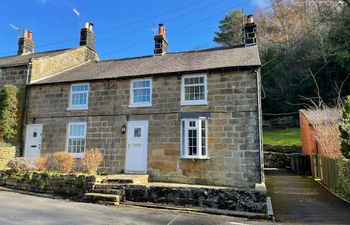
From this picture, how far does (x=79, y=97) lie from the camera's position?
16.5 meters

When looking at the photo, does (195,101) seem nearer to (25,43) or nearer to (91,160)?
(91,160)

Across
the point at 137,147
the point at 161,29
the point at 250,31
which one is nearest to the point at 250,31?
the point at 250,31

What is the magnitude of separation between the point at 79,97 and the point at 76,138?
2.42 m

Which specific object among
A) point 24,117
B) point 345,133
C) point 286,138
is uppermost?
point 24,117

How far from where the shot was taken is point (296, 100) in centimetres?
3472

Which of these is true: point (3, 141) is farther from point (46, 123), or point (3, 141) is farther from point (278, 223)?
point (278, 223)

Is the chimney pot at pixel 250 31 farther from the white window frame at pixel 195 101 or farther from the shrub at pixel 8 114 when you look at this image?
the shrub at pixel 8 114

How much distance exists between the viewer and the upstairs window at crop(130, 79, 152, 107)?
15.1m

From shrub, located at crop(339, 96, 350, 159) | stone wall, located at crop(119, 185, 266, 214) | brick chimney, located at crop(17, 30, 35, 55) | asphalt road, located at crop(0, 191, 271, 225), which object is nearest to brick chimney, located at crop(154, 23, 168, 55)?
stone wall, located at crop(119, 185, 266, 214)

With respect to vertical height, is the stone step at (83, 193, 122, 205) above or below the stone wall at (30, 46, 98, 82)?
below

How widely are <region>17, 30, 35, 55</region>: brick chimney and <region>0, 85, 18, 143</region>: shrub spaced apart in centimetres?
710

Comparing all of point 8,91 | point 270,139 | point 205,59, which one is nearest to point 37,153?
point 8,91

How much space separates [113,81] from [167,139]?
4712mm

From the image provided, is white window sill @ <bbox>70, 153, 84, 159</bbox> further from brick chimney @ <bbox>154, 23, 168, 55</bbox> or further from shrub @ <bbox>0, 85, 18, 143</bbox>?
brick chimney @ <bbox>154, 23, 168, 55</bbox>
